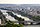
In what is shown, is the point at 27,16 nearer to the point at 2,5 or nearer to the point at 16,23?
the point at 16,23

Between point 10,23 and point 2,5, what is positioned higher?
point 2,5

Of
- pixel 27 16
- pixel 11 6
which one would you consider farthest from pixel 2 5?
pixel 27 16

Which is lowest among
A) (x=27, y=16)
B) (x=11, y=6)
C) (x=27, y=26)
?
(x=27, y=26)

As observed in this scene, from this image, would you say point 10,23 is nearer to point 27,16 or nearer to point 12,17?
point 12,17

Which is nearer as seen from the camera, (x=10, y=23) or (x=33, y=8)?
(x=10, y=23)

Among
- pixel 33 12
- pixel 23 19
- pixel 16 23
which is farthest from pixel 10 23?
pixel 33 12

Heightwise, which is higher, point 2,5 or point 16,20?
point 2,5

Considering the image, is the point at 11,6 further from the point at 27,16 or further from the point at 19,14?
the point at 27,16

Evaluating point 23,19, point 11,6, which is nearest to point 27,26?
A: point 23,19
